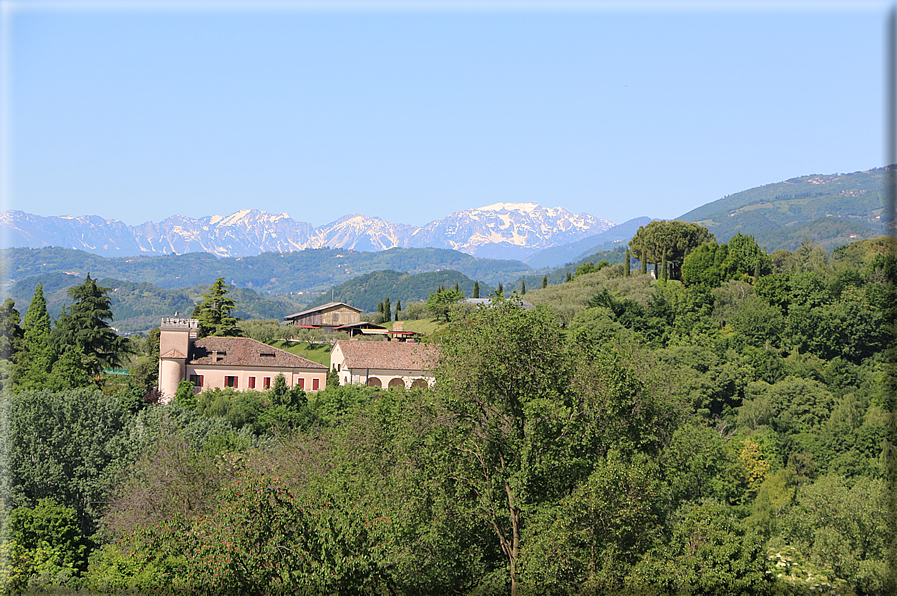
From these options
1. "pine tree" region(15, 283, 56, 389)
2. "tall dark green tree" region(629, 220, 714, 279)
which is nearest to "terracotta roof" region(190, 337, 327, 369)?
"pine tree" region(15, 283, 56, 389)

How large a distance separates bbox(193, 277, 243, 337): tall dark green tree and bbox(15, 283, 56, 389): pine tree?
47.5 feet

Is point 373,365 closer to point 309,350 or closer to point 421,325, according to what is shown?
point 309,350

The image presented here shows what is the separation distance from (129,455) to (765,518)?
33308mm

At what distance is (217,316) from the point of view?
249 ft

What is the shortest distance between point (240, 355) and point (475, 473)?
4644 centimetres

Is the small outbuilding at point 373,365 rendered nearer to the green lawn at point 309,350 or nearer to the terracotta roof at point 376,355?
the terracotta roof at point 376,355

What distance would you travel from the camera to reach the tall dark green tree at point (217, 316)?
243ft

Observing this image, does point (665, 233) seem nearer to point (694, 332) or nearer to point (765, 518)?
point (694, 332)

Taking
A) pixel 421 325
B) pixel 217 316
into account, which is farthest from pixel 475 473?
pixel 421 325

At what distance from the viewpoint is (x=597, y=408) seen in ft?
66.2

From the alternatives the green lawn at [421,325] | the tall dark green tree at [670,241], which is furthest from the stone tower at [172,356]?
the tall dark green tree at [670,241]

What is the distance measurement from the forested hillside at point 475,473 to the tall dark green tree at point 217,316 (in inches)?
375

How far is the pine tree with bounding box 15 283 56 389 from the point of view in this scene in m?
54.4

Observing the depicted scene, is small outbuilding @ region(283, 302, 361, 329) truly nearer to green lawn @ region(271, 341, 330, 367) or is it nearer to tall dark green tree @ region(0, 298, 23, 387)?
green lawn @ region(271, 341, 330, 367)
